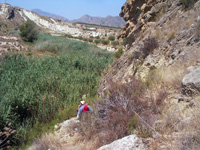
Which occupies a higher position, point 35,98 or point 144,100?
point 144,100

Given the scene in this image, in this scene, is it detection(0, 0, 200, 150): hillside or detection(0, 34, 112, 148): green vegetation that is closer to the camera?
detection(0, 0, 200, 150): hillside

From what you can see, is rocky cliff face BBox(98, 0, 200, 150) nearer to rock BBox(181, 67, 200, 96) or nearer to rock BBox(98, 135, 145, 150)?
rock BBox(181, 67, 200, 96)

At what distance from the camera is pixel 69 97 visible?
720cm

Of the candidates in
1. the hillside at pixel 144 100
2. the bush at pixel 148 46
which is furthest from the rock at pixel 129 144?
the bush at pixel 148 46

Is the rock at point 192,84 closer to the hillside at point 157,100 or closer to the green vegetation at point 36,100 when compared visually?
the hillside at point 157,100

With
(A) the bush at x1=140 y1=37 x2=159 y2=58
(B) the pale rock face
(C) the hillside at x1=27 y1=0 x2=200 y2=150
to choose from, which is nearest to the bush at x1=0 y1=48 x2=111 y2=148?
(C) the hillside at x1=27 y1=0 x2=200 y2=150

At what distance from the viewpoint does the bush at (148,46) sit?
585 cm

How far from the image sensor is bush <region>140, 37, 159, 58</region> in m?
5.85

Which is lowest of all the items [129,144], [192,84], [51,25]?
[129,144]

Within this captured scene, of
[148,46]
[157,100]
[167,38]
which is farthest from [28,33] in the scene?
[157,100]

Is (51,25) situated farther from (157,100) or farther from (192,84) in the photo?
(192,84)

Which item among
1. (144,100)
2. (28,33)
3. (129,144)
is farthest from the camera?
(28,33)

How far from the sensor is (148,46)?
5992 mm

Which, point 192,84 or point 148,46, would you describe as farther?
point 148,46
